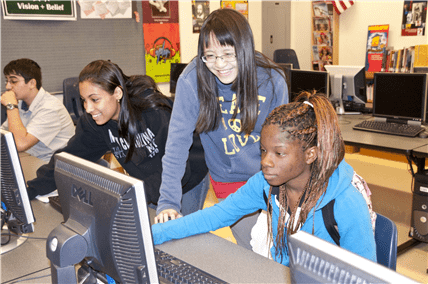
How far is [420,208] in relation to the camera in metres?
2.45

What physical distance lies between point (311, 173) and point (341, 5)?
528 cm

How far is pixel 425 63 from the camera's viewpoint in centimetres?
480

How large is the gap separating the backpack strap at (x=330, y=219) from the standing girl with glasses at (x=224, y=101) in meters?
0.48

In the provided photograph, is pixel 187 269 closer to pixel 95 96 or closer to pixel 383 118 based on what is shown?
pixel 95 96

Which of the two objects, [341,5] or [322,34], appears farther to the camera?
[322,34]

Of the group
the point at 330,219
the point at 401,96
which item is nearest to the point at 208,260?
the point at 330,219

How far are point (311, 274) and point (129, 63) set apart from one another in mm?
4412

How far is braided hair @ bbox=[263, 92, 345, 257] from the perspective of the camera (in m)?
1.07

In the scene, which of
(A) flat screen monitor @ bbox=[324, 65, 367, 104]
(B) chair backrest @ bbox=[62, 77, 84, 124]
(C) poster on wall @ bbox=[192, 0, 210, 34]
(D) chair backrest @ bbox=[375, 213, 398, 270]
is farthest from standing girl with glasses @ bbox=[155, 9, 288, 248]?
(C) poster on wall @ bbox=[192, 0, 210, 34]

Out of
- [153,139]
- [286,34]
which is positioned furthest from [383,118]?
[286,34]

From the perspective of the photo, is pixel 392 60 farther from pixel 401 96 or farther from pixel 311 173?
pixel 311 173

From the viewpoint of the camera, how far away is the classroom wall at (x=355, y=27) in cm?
537

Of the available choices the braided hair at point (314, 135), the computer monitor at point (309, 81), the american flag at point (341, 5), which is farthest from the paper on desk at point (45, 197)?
the american flag at point (341, 5)

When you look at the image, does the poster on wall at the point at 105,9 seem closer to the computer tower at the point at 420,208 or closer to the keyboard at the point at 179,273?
the computer tower at the point at 420,208
